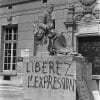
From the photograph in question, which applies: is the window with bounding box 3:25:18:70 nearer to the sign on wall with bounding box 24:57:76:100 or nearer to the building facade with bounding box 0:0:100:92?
the building facade with bounding box 0:0:100:92

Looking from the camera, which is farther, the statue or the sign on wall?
the statue

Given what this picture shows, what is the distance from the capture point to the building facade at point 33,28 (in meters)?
18.2

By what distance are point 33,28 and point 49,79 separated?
8.68 m

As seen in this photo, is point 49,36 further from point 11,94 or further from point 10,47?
point 10,47

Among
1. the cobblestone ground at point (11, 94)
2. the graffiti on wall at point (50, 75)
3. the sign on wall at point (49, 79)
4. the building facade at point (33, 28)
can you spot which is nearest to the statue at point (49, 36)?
the sign on wall at point (49, 79)

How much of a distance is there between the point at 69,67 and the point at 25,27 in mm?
10193

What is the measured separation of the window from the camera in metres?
22.2

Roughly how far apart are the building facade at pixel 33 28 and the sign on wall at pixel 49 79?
15.2 feet

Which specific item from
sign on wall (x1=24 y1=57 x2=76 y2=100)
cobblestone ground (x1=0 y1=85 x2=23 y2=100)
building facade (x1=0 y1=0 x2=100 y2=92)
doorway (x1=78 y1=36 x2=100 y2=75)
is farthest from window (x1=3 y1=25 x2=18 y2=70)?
sign on wall (x1=24 y1=57 x2=76 y2=100)

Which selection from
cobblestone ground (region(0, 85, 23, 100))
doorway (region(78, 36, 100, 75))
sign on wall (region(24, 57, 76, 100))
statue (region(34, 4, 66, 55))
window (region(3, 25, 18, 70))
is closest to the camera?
sign on wall (region(24, 57, 76, 100))

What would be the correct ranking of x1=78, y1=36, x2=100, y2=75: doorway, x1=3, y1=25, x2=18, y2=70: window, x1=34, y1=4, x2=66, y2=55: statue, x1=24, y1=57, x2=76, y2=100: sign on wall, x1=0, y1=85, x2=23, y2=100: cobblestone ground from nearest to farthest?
x1=24, y1=57, x2=76, y2=100: sign on wall < x1=34, y1=4, x2=66, y2=55: statue < x1=0, y1=85, x2=23, y2=100: cobblestone ground < x1=78, y1=36, x2=100, y2=75: doorway < x1=3, y1=25, x2=18, y2=70: window

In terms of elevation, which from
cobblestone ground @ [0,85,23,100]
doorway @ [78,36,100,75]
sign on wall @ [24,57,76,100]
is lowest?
cobblestone ground @ [0,85,23,100]

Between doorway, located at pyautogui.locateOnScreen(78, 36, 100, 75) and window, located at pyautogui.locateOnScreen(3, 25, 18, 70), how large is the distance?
5.24 metres

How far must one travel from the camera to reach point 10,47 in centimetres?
2242
